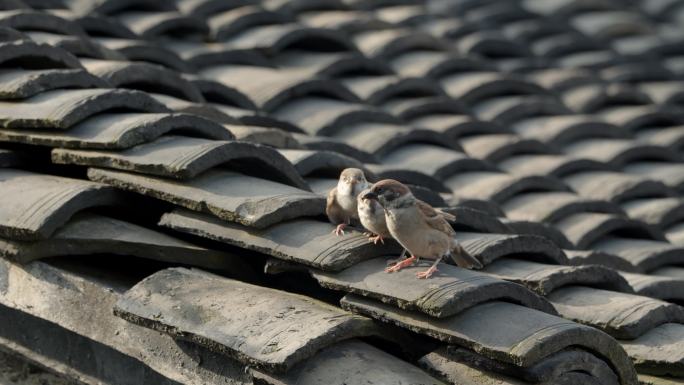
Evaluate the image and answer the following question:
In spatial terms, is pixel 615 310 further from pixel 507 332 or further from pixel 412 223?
pixel 507 332

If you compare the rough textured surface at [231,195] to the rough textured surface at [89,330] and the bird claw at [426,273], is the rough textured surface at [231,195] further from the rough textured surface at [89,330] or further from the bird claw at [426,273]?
the bird claw at [426,273]

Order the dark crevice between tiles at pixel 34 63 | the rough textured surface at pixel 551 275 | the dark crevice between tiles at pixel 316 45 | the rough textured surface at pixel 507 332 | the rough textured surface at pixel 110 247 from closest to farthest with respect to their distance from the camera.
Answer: the rough textured surface at pixel 507 332 < the rough textured surface at pixel 110 247 < the rough textured surface at pixel 551 275 < the dark crevice between tiles at pixel 34 63 < the dark crevice between tiles at pixel 316 45

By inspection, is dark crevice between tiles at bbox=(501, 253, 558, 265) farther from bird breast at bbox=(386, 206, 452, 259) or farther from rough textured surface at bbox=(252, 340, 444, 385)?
rough textured surface at bbox=(252, 340, 444, 385)

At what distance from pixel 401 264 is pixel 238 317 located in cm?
52

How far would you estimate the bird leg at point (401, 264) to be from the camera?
3383 millimetres

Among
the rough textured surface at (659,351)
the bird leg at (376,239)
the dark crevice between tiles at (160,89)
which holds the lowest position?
the rough textured surface at (659,351)

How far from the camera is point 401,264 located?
3447 millimetres

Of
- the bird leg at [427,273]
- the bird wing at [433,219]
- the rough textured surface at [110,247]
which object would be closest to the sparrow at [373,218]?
the bird wing at [433,219]

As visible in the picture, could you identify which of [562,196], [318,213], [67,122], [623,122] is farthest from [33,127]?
[623,122]

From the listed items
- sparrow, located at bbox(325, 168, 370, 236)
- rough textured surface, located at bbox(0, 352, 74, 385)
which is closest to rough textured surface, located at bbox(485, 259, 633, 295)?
sparrow, located at bbox(325, 168, 370, 236)

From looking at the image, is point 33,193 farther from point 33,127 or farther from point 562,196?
point 562,196

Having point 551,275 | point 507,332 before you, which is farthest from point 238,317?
point 551,275

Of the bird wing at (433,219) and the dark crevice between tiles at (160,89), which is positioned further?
the dark crevice between tiles at (160,89)

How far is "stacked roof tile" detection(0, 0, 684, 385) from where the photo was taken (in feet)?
10.4
